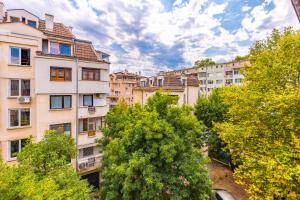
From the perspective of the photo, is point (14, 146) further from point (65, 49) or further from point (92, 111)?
point (65, 49)

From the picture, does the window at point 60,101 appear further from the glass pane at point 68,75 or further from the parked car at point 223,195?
the parked car at point 223,195

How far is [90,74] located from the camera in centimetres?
1906

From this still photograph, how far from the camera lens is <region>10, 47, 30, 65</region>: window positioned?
14779 millimetres

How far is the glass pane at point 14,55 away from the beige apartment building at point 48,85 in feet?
0.21

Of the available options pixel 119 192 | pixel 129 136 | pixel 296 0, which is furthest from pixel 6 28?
pixel 296 0

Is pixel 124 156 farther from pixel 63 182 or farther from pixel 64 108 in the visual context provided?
pixel 64 108

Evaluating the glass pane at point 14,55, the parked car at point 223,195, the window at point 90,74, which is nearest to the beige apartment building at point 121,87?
the window at point 90,74

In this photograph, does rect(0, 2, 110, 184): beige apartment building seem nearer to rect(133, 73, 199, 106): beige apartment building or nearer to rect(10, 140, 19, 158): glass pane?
rect(10, 140, 19, 158): glass pane

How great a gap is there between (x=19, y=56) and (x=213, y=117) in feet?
70.6

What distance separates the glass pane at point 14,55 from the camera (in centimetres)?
1473

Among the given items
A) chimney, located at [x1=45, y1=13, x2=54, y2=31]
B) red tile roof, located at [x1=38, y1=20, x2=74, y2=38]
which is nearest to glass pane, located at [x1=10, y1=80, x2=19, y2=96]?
red tile roof, located at [x1=38, y1=20, x2=74, y2=38]

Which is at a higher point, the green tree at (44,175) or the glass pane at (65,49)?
the glass pane at (65,49)

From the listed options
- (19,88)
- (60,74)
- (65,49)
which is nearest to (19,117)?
(19,88)

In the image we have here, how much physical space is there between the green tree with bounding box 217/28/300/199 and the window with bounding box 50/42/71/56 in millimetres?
15390
